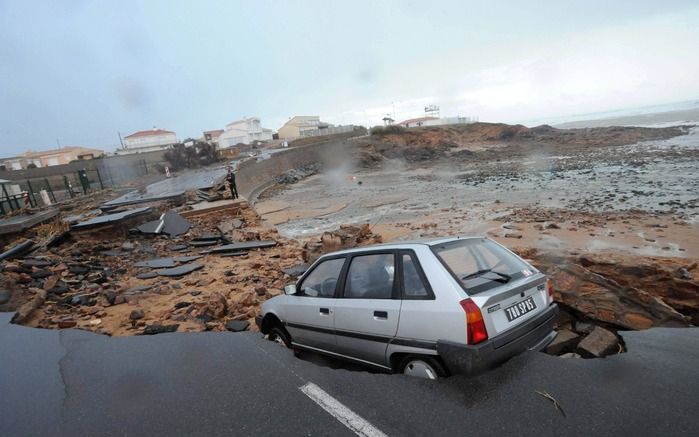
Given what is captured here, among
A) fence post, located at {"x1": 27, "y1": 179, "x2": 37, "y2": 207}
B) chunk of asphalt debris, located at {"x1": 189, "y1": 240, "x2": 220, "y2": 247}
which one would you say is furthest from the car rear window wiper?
fence post, located at {"x1": 27, "y1": 179, "x2": 37, "y2": 207}

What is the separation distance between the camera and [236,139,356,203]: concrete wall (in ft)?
92.8

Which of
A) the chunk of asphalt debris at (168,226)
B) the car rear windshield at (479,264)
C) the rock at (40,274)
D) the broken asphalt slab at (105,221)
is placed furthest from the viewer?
the chunk of asphalt debris at (168,226)

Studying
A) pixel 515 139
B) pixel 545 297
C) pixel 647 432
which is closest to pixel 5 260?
pixel 545 297

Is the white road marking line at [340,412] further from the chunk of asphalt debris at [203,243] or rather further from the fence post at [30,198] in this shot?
the fence post at [30,198]

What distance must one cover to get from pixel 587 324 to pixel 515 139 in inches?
2536

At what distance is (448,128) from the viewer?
73.2 meters

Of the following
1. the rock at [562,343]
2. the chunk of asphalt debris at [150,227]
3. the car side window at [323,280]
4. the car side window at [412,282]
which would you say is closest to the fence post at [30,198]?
the chunk of asphalt debris at [150,227]

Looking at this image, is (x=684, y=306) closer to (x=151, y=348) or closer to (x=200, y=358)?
(x=200, y=358)

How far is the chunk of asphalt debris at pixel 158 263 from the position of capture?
33.5 ft

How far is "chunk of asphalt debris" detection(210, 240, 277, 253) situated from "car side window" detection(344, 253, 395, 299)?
813 cm

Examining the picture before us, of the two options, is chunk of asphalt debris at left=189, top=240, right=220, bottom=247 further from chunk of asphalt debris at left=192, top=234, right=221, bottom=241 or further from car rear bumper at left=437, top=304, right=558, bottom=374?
car rear bumper at left=437, top=304, right=558, bottom=374

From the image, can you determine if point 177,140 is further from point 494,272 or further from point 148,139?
point 494,272

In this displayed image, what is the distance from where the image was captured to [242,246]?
11734 mm

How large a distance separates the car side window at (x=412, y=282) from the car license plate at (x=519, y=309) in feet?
2.38
